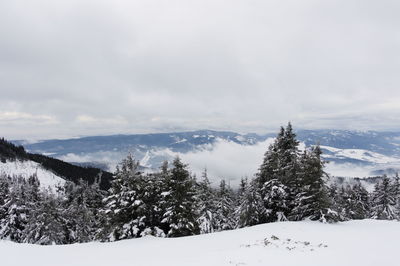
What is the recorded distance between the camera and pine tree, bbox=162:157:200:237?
74.7 ft

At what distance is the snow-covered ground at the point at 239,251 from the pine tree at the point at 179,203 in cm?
549

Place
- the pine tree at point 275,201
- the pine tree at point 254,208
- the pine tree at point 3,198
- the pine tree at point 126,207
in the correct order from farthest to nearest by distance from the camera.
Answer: the pine tree at point 3,198 < the pine tree at point 254,208 < the pine tree at point 275,201 < the pine tree at point 126,207

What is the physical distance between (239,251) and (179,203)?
11.6 meters

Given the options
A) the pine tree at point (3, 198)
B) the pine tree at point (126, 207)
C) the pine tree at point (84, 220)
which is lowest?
the pine tree at point (84, 220)

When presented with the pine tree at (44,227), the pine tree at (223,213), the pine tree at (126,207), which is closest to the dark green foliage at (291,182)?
the pine tree at (126,207)

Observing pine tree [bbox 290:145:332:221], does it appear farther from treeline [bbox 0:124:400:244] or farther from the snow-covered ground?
the snow-covered ground

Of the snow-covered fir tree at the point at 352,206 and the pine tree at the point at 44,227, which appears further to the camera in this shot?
the snow-covered fir tree at the point at 352,206

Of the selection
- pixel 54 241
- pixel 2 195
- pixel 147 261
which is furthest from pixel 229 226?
pixel 2 195

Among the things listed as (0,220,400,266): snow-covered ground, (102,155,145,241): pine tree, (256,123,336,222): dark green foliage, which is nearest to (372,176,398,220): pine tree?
(256,123,336,222): dark green foliage

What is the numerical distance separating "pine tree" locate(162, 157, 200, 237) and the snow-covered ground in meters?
5.49

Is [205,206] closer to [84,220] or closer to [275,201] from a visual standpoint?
[275,201]

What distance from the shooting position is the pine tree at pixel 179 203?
22.8 meters

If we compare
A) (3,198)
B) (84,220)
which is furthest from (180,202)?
(3,198)

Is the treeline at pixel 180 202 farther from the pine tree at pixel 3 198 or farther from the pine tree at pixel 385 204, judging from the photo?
the pine tree at pixel 385 204
